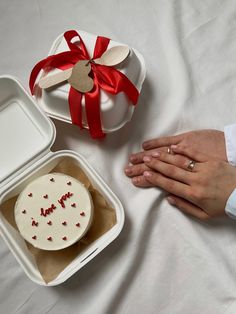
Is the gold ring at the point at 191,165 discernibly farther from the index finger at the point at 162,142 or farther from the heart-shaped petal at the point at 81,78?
the heart-shaped petal at the point at 81,78

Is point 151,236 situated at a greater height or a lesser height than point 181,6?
lesser

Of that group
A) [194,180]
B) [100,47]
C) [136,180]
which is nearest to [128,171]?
[136,180]

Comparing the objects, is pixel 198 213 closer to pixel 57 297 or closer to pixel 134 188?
pixel 134 188

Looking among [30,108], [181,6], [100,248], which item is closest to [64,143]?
[30,108]

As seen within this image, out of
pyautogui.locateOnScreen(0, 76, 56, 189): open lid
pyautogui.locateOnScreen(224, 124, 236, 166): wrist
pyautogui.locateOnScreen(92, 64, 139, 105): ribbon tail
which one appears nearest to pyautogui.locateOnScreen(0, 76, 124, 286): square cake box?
pyautogui.locateOnScreen(0, 76, 56, 189): open lid

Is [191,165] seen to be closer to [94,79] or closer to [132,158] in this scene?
[132,158]

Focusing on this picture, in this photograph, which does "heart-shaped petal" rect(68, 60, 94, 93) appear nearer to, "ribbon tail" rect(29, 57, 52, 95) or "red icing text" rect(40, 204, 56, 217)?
"ribbon tail" rect(29, 57, 52, 95)
